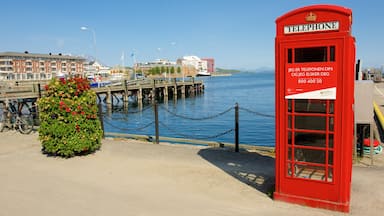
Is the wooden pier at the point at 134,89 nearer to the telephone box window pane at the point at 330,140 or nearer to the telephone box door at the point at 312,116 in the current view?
the telephone box door at the point at 312,116

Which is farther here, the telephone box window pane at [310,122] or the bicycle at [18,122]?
the bicycle at [18,122]

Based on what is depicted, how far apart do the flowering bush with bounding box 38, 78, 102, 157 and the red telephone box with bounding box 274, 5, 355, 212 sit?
577 cm

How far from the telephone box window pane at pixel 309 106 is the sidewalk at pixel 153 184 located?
1.67 metres

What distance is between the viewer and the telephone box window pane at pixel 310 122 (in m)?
5.40

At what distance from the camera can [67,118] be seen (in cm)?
863

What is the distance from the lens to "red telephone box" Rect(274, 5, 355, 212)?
15.7 feet

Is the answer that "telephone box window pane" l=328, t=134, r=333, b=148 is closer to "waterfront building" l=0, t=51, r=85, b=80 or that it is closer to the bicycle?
the bicycle

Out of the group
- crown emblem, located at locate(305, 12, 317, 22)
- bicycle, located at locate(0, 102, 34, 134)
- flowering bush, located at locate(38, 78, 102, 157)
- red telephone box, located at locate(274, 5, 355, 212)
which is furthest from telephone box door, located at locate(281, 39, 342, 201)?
bicycle, located at locate(0, 102, 34, 134)

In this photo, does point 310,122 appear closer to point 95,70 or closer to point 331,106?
point 331,106

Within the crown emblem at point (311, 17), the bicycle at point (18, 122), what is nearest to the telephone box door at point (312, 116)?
the crown emblem at point (311, 17)

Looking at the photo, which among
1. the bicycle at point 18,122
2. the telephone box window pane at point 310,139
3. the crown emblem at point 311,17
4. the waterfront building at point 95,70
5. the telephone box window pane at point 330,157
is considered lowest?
the bicycle at point 18,122

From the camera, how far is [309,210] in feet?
16.8

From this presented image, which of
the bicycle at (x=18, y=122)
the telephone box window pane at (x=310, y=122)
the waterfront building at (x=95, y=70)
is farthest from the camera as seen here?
the waterfront building at (x=95, y=70)

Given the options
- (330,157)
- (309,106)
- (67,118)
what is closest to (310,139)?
(330,157)
